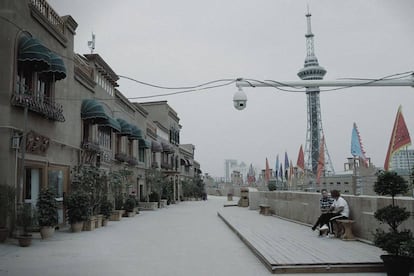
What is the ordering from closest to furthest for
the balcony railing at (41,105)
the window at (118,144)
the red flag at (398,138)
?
the balcony railing at (41,105) → the red flag at (398,138) → the window at (118,144)

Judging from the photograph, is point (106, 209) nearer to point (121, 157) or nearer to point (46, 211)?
point (46, 211)

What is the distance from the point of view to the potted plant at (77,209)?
14875mm

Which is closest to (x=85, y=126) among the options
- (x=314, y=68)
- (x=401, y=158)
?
(x=401, y=158)

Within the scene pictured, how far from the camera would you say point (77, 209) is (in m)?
14.9

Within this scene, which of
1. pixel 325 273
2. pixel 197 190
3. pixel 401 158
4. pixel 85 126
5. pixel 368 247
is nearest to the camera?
pixel 325 273

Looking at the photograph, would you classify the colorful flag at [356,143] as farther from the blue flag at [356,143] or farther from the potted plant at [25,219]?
the potted plant at [25,219]

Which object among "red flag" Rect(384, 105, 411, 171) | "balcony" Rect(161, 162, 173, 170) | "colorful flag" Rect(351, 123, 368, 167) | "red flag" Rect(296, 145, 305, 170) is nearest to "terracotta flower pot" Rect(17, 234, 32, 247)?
"red flag" Rect(384, 105, 411, 171)

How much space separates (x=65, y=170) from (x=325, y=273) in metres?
11.9

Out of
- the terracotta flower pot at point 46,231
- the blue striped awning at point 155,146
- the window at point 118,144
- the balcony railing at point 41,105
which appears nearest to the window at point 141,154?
the blue striped awning at point 155,146

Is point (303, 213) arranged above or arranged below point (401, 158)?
below

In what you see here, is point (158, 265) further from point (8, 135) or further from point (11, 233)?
point (8, 135)

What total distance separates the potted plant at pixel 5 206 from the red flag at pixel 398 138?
12469 millimetres

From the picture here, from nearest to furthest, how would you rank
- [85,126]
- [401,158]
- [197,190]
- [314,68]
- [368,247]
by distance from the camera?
[368,247], [401,158], [85,126], [197,190], [314,68]

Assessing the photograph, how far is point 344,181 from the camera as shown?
15.1 m
